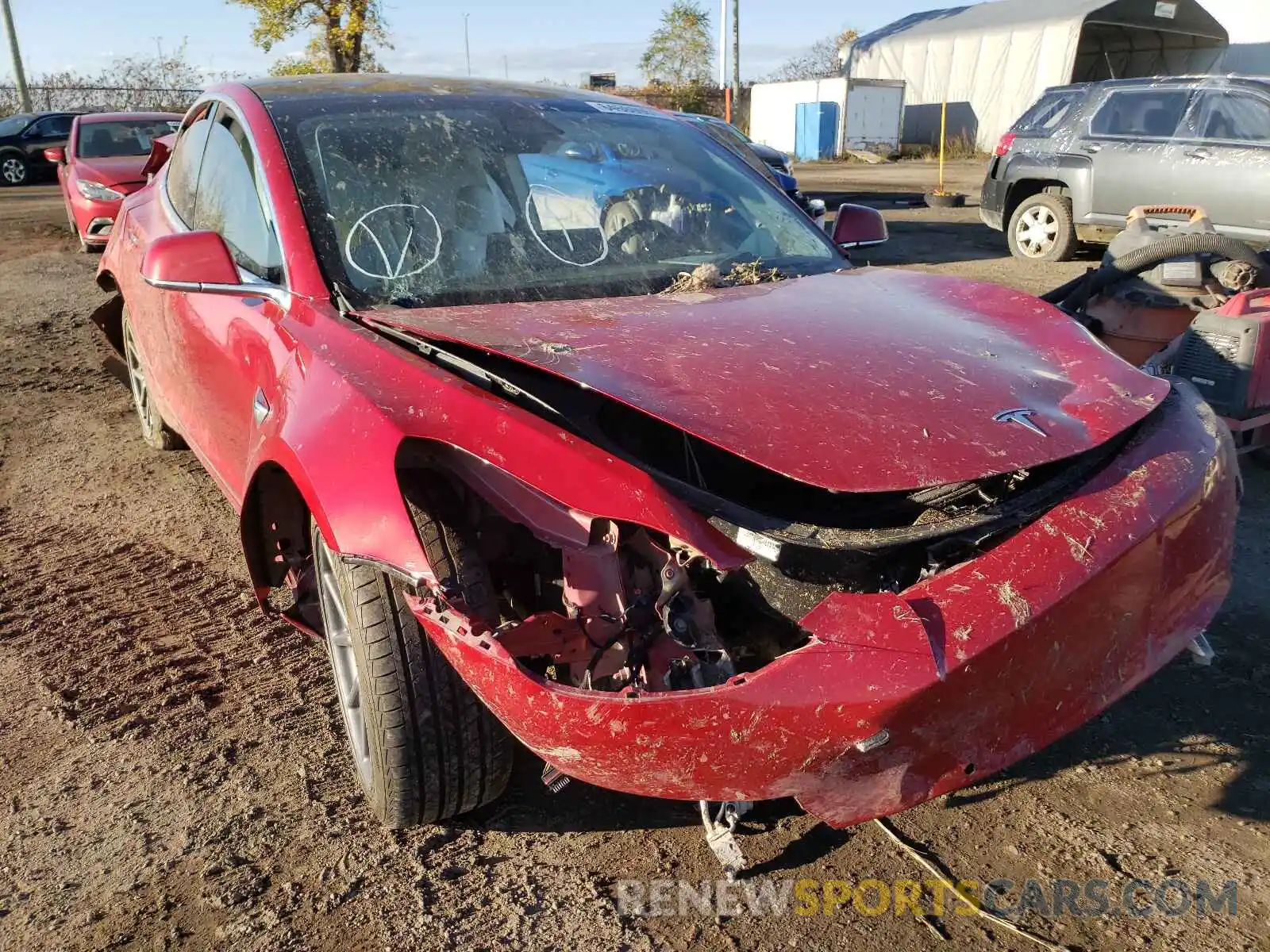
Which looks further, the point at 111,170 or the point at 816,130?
the point at 816,130

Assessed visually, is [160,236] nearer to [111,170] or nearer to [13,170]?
[111,170]

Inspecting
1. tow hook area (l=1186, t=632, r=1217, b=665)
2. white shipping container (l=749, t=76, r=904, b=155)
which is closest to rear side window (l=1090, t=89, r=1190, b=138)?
tow hook area (l=1186, t=632, r=1217, b=665)

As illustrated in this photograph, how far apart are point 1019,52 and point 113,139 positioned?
2334 centimetres

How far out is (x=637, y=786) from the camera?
1.93 m

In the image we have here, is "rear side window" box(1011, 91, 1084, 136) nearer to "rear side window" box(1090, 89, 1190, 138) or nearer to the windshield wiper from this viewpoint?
"rear side window" box(1090, 89, 1190, 138)

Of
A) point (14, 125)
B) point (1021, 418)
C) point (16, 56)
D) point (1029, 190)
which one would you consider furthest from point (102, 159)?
point (16, 56)

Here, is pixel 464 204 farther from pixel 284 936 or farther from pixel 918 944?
pixel 918 944

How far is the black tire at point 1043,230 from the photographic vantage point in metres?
10.2

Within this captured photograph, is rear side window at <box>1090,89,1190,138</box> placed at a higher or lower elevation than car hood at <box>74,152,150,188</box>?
higher

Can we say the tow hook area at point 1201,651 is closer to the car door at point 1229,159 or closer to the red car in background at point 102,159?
the car door at point 1229,159

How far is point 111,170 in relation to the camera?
10.7 metres

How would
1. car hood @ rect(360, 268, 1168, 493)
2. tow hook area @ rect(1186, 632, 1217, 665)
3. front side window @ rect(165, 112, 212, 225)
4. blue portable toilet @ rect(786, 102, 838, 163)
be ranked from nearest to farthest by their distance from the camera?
car hood @ rect(360, 268, 1168, 493) → tow hook area @ rect(1186, 632, 1217, 665) → front side window @ rect(165, 112, 212, 225) → blue portable toilet @ rect(786, 102, 838, 163)

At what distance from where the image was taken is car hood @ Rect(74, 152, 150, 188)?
34.1 ft

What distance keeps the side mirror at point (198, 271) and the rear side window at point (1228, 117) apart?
931 cm
